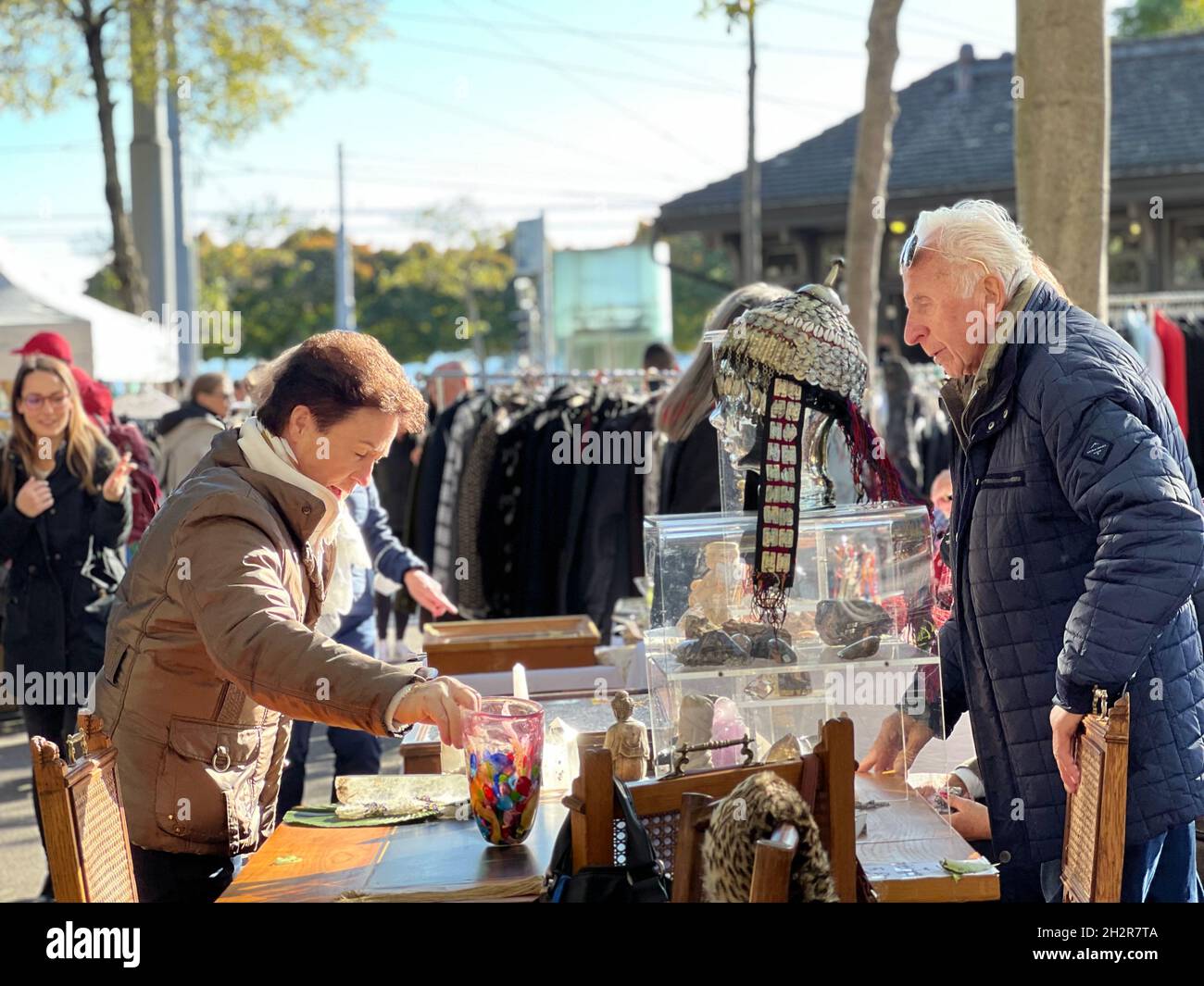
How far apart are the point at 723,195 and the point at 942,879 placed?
15420 mm

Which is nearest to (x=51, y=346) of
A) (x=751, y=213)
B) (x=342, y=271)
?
(x=751, y=213)

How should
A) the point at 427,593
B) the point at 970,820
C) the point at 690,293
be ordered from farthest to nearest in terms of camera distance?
the point at 690,293
the point at 427,593
the point at 970,820

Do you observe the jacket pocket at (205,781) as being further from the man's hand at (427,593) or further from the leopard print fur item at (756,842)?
the man's hand at (427,593)

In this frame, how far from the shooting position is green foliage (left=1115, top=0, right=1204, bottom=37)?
30.0 meters

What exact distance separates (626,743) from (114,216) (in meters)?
12.8

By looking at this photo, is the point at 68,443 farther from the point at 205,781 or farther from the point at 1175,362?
the point at 1175,362

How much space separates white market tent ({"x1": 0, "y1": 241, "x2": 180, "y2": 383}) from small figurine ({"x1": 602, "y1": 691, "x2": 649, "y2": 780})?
7.09 m

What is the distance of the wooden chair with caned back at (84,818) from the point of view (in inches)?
78.1

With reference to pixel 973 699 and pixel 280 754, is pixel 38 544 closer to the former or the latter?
pixel 280 754

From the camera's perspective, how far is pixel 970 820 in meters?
2.95

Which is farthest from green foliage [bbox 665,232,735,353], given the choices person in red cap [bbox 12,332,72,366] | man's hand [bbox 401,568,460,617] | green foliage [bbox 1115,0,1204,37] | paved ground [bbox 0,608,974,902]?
man's hand [bbox 401,568,460,617]

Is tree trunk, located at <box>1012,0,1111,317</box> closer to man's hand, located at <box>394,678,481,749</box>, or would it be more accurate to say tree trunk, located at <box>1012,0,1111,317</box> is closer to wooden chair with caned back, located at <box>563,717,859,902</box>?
wooden chair with caned back, located at <box>563,717,859,902</box>

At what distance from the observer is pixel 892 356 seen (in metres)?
9.85
